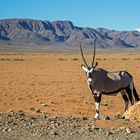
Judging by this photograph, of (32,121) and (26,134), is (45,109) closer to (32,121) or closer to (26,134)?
(32,121)

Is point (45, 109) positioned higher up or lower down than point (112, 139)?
lower down

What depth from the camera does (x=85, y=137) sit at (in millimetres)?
9789

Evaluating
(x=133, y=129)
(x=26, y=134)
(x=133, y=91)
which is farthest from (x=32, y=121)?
(x=133, y=91)

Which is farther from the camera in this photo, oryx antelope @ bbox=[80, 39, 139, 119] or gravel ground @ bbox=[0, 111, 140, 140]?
oryx antelope @ bbox=[80, 39, 139, 119]

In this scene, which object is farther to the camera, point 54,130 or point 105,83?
point 105,83

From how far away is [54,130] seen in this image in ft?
34.1

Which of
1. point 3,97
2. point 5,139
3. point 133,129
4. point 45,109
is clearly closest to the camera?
point 5,139

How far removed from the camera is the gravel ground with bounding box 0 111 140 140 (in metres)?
9.79

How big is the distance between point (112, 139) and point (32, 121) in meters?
2.65

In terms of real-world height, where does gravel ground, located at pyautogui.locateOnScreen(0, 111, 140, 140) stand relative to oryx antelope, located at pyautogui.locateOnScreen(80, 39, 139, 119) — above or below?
below

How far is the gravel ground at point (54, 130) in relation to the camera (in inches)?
385

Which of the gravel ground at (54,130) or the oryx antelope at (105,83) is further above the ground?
the oryx antelope at (105,83)

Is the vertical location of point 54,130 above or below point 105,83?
below

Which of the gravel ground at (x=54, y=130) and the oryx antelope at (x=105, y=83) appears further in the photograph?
the oryx antelope at (x=105, y=83)
